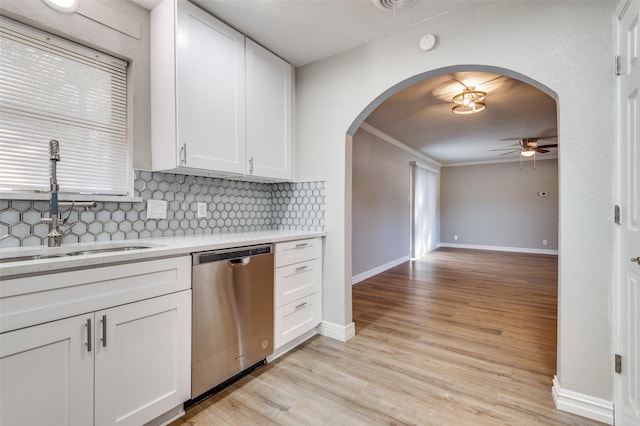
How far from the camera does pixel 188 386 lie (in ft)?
5.24

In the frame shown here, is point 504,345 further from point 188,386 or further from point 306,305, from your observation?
point 188,386

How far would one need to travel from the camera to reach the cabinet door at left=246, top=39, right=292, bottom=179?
233 centimetres

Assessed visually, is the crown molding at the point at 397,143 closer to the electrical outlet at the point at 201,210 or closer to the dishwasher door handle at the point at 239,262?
the electrical outlet at the point at 201,210

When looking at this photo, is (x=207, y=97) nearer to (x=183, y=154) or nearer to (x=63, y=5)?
(x=183, y=154)

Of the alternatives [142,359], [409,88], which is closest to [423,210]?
[409,88]

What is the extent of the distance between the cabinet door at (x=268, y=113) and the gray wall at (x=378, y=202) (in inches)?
79.5

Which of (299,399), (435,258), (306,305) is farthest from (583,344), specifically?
(435,258)

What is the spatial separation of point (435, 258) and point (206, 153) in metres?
6.17

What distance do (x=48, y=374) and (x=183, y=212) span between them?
1269 mm

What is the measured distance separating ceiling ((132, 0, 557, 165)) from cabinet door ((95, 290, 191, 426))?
1.91 m

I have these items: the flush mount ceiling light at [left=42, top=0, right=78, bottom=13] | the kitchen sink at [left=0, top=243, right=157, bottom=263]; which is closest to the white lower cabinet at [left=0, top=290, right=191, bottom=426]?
the kitchen sink at [left=0, top=243, right=157, bottom=263]

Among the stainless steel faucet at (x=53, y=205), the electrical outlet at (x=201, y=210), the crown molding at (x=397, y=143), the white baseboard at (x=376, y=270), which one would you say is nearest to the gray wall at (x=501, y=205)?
the crown molding at (x=397, y=143)

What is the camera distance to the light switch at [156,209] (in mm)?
2008

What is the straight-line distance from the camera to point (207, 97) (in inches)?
79.7
